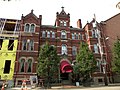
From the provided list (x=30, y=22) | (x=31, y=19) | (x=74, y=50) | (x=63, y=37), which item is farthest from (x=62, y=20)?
(x=74, y=50)

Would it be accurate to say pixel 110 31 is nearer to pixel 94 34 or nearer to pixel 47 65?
pixel 94 34

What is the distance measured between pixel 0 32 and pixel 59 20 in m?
13.7

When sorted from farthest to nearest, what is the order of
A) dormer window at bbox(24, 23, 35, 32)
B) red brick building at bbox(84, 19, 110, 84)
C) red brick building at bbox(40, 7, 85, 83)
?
1. red brick building at bbox(40, 7, 85, 83)
2. red brick building at bbox(84, 19, 110, 84)
3. dormer window at bbox(24, 23, 35, 32)

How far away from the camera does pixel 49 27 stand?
3147 centimetres

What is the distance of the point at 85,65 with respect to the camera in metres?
24.6

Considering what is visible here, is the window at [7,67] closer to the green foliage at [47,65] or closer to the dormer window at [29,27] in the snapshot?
the green foliage at [47,65]

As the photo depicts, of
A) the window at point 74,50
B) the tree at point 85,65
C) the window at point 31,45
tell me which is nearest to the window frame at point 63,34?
the window at point 74,50

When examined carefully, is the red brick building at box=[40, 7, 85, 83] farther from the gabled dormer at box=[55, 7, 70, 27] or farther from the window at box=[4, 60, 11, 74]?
the window at box=[4, 60, 11, 74]

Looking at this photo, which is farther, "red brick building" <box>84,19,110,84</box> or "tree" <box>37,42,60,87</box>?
"red brick building" <box>84,19,110,84</box>

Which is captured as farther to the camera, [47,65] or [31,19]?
[31,19]

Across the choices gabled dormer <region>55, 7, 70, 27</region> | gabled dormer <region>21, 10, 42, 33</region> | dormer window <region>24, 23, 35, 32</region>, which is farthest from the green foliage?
gabled dormer <region>55, 7, 70, 27</region>

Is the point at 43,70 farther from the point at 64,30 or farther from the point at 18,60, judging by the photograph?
the point at 64,30

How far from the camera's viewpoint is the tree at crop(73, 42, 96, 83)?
2438cm

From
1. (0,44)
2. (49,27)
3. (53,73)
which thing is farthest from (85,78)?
(0,44)
